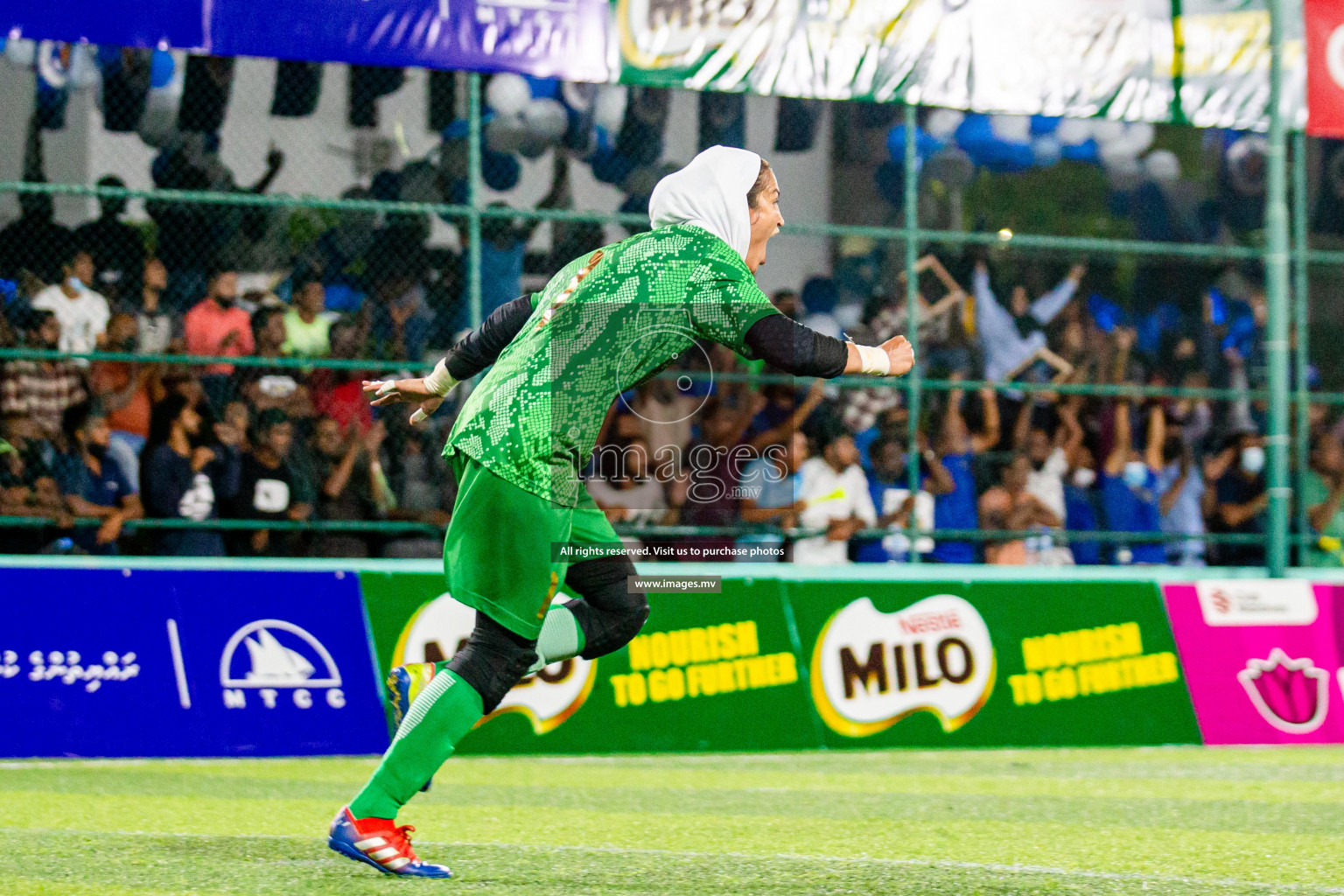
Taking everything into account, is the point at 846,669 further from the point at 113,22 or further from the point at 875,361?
the point at 875,361

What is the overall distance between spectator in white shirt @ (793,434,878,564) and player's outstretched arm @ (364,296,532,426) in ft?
18.3

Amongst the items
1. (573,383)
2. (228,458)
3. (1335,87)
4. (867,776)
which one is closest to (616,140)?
(228,458)

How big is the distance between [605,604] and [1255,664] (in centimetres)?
610

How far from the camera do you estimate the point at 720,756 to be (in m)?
Answer: 9.28

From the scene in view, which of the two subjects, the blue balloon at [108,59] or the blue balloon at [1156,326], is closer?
the blue balloon at [108,59]

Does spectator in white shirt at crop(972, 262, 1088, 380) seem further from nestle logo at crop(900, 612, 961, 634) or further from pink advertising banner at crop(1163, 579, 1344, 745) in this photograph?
nestle logo at crop(900, 612, 961, 634)

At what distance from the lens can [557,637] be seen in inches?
193

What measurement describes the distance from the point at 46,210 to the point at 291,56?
67.0 inches

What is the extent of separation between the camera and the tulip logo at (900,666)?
9.55 m

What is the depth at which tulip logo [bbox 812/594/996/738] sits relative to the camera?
9.55 m

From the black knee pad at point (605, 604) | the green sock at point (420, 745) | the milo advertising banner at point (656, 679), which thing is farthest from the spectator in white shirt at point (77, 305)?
the green sock at point (420, 745)

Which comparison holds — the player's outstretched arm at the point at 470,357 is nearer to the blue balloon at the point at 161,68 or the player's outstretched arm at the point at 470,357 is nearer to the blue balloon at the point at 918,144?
the blue balloon at the point at 161,68

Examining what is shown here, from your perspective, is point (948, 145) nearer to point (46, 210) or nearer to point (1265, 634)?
point (1265, 634)

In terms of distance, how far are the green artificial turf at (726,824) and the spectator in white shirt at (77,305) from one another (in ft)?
7.98
